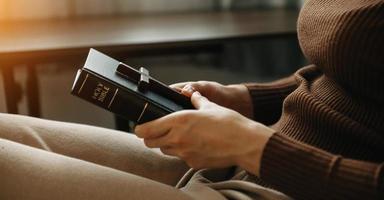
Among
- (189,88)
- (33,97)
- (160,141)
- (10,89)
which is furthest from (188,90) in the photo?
(33,97)

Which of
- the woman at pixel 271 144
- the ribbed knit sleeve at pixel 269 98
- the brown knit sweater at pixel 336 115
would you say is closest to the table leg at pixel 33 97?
the woman at pixel 271 144

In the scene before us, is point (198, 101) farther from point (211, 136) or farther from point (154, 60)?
point (154, 60)

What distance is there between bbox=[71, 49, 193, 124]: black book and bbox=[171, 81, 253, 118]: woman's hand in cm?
12

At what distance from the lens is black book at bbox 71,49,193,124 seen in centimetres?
69

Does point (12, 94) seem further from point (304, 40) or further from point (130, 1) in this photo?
point (304, 40)

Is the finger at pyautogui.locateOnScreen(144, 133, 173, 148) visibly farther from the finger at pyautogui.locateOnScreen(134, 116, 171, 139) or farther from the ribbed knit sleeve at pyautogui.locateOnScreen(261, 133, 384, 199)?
the ribbed knit sleeve at pyautogui.locateOnScreen(261, 133, 384, 199)

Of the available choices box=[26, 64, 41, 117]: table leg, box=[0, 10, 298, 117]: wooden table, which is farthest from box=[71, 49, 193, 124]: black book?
box=[26, 64, 41, 117]: table leg

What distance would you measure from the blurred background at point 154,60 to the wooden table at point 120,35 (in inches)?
1.3

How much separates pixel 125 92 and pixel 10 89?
672 mm

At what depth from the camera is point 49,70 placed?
1.54 m

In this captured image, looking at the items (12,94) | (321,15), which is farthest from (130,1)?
(321,15)

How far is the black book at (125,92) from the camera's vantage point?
686 millimetres

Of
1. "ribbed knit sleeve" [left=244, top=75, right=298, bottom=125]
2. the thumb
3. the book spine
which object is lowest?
"ribbed knit sleeve" [left=244, top=75, right=298, bottom=125]

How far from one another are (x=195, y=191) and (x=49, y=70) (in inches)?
37.0
